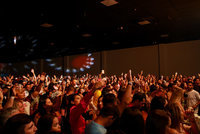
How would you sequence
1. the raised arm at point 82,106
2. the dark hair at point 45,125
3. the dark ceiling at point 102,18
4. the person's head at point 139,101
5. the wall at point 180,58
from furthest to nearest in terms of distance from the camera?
the wall at point 180,58 < the dark ceiling at point 102,18 < the person's head at point 139,101 < the raised arm at point 82,106 < the dark hair at point 45,125

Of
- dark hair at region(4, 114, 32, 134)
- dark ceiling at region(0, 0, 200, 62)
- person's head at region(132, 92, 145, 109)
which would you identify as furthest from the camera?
dark ceiling at region(0, 0, 200, 62)

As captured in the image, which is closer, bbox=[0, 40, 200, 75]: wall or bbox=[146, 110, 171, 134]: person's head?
bbox=[146, 110, 171, 134]: person's head

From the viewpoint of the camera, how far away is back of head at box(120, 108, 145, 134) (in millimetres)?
1707

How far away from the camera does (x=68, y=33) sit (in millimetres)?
10000

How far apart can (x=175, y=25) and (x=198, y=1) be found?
2.78 metres

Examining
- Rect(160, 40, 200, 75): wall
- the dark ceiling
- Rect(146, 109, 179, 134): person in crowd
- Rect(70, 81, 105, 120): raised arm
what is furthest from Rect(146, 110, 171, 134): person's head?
Rect(160, 40, 200, 75): wall

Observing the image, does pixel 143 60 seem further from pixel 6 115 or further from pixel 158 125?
pixel 6 115

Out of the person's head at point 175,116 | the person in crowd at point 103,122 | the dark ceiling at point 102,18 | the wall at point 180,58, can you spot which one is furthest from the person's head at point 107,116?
the wall at point 180,58

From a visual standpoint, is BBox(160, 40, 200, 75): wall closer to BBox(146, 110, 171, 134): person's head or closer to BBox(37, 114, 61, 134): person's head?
BBox(146, 110, 171, 134): person's head

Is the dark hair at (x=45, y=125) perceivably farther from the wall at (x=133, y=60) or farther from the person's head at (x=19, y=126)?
the wall at (x=133, y=60)

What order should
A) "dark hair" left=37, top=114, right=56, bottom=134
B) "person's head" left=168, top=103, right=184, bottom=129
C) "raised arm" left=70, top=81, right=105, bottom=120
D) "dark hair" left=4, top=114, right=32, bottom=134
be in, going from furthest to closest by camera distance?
"raised arm" left=70, top=81, right=105, bottom=120 → "person's head" left=168, top=103, right=184, bottom=129 → "dark hair" left=37, top=114, right=56, bottom=134 → "dark hair" left=4, top=114, right=32, bottom=134

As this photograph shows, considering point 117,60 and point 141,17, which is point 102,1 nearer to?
point 141,17

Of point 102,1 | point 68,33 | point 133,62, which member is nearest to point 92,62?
point 133,62

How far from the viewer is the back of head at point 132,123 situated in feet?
5.60
